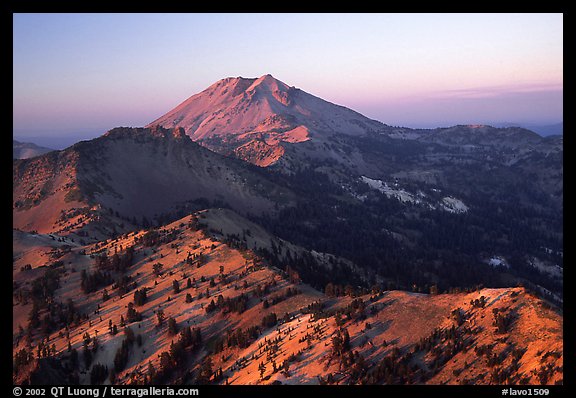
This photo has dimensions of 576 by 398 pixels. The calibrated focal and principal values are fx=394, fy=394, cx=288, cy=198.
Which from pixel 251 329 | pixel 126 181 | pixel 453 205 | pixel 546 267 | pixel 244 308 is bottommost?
pixel 546 267

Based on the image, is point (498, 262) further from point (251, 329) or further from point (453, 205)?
point (251, 329)

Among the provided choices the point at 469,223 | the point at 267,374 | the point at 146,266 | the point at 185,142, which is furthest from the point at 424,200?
the point at 267,374

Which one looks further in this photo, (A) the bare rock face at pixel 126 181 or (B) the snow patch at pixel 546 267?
(B) the snow patch at pixel 546 267

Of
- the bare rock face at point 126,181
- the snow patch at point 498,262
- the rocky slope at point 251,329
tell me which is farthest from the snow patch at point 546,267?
the rocky slope at point 251,329

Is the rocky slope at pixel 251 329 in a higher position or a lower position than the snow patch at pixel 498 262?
higher

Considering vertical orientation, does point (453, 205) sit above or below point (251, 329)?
above

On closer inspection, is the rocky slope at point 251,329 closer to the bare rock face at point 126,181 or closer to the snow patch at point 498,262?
the bare rock face at point 126,181

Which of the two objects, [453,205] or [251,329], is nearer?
[251,329]

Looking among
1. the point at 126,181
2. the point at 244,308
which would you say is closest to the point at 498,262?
the point at 244,308

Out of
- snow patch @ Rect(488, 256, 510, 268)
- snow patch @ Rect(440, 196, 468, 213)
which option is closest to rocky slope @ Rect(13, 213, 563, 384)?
snow patch @ Rect(488, 256, 510, 268)

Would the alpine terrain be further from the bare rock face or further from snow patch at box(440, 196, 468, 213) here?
snow patch at box(440, 196, 468, 213)
